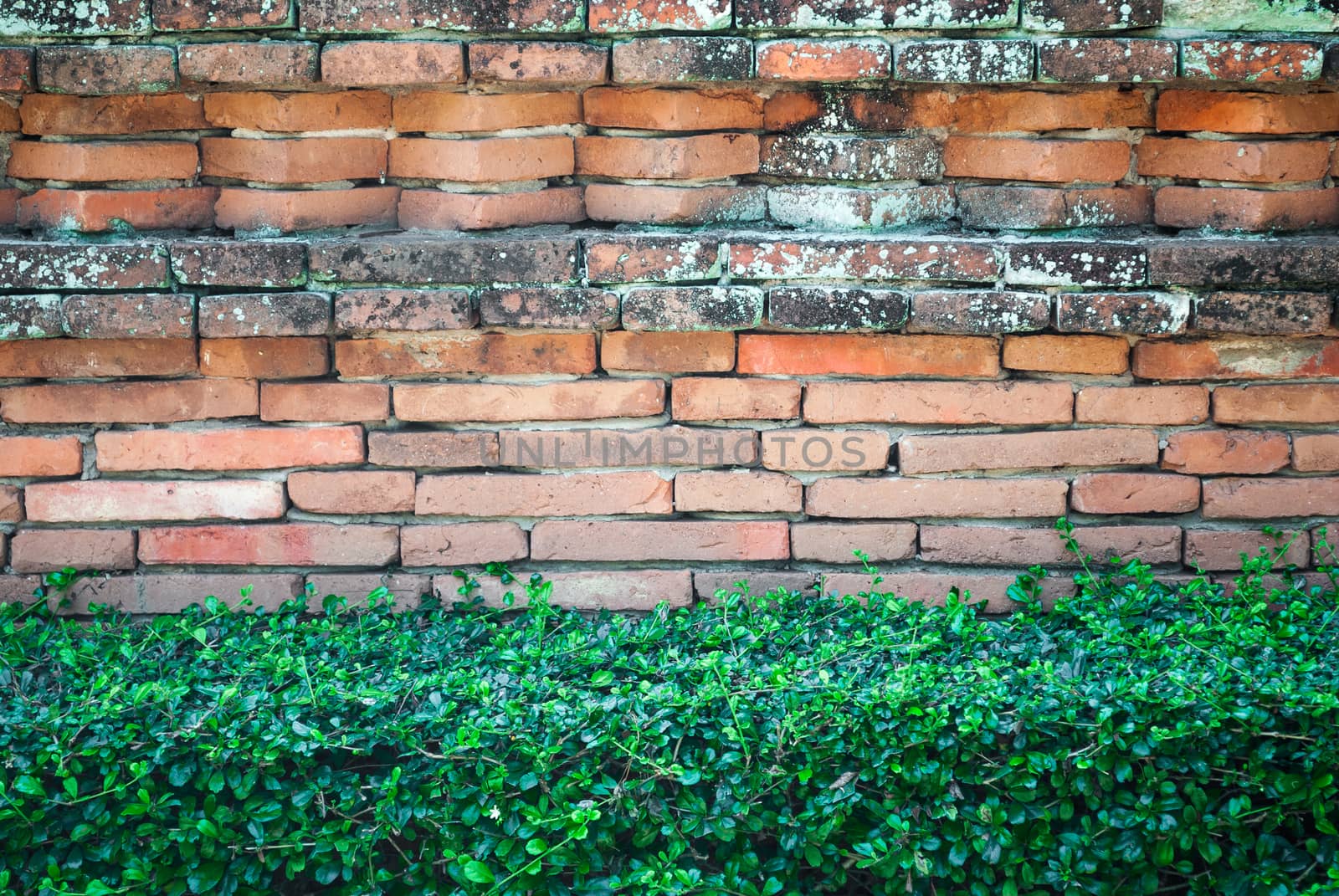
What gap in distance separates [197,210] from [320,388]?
0.46 m

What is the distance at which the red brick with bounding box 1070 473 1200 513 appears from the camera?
2.21 metres

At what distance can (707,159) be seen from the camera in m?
2.16

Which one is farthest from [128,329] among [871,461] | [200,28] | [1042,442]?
[1042,442]

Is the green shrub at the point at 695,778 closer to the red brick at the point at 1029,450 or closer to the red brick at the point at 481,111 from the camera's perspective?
the red brick at the point at 1029,450

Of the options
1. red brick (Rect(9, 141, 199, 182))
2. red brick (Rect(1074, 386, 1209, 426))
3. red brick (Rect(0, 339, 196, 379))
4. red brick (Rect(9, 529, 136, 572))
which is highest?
red brick (Rect(9, 141, 199, 182))

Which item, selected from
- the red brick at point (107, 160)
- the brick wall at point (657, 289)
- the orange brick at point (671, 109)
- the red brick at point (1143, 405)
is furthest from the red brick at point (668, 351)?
the red brick at point (107, 160)

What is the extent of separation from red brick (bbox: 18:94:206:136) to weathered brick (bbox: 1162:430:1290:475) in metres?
2.19

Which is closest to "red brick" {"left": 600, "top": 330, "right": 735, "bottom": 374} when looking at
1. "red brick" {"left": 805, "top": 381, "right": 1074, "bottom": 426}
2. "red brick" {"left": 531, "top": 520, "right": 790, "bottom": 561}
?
"red brick" {"left": 805, "top": 381, "right": 1074, "bottom": 426}

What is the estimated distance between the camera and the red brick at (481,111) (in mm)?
2121

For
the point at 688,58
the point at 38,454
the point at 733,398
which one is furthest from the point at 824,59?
the point at 38,454

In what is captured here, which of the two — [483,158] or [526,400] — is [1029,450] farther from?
[483,158]

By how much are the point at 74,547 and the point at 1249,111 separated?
265 cm

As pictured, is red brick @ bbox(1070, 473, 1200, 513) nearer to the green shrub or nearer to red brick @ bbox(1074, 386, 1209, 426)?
red brick @ bbox(1074, 386, 1209, 426)

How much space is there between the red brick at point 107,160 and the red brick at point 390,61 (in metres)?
0.38
